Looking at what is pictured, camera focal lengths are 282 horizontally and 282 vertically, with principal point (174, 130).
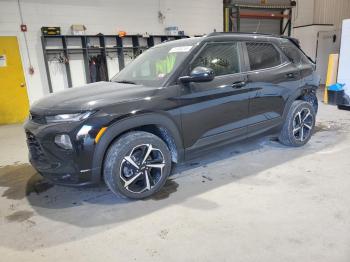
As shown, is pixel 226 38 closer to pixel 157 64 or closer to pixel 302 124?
pixel 157 64

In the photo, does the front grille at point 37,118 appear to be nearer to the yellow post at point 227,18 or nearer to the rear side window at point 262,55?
the rear side window at point 262,55

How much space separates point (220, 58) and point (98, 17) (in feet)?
19.1

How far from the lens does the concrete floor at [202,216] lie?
1.93 meters

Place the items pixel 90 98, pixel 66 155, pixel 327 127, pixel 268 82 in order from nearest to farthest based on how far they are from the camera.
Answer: pixel 66 155 → pixel 90 98 → pixel 268 82 → pixel 327 127

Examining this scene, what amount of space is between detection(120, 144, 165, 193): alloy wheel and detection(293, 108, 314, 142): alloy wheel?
2.12 meters

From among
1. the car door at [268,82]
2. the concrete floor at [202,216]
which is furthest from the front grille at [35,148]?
the car door at [268,82]

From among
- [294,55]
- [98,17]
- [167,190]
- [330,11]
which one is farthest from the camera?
[330,11]

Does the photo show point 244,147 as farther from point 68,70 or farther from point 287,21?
point 287,21

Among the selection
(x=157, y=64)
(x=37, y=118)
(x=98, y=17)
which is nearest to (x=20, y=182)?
(x=37, y=118)

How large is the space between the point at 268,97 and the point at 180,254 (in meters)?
2.24

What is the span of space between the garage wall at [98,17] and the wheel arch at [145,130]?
18.8 ft

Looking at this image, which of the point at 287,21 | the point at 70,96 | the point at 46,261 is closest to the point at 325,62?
the point at 287,21

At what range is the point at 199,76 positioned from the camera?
2.62 meters

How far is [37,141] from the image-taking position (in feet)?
7.97
